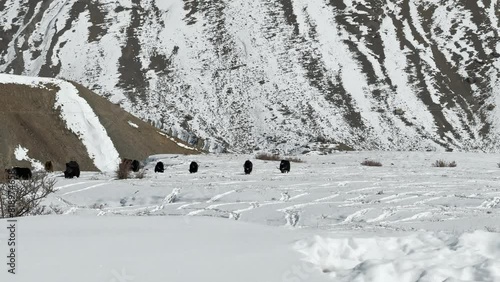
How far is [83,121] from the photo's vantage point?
37.6m

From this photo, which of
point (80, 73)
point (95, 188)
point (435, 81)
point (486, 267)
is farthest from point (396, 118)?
point (486, 267)

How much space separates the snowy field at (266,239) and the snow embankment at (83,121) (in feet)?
69.9

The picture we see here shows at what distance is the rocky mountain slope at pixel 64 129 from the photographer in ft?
108

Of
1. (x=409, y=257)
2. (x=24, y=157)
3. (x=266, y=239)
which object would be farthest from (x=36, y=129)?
(x=409, y=257)

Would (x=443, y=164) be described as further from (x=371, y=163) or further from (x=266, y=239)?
(x=266, y=239)

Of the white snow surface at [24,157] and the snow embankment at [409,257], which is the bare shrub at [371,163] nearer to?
the snow embankment at [409,257]

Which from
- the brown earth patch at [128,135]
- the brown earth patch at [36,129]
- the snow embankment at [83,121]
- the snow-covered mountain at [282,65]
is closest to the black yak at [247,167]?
the brown earth patch at [36,129]

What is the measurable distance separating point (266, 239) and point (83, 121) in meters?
33.4

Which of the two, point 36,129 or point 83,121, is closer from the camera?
point 36,129

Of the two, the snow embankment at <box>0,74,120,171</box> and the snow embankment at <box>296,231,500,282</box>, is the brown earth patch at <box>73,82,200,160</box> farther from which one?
the snow embankment at <box>296,231,500,282</box>

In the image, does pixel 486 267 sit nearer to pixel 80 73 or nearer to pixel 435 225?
pixel 435 225

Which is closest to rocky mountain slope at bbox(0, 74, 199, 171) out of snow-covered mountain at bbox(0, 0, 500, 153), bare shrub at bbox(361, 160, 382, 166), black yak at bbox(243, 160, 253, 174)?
snow-covered mountain at bbox(0, 0, 500, 153)

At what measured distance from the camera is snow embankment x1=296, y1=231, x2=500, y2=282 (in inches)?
204

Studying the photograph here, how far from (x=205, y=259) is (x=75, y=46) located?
7139 cm
